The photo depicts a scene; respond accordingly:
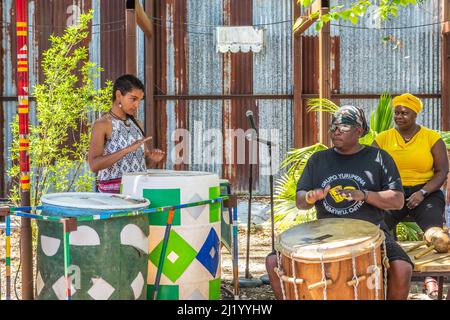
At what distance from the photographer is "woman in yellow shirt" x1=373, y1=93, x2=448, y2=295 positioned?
16.6 ft

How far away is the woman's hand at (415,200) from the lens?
5008mm

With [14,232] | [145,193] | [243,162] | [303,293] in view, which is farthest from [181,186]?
[243,162]

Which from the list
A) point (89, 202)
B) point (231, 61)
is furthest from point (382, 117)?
point (231, 61)

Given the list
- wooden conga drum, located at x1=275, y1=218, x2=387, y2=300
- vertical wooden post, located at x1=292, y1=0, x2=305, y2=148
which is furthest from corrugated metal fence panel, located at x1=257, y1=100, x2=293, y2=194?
wooden conga drum, located at x1=275, y1=218, x2=387, y2=300

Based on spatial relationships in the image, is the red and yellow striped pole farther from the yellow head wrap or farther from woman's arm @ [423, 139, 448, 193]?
woman's arm @ [423, 139, 448, 193]

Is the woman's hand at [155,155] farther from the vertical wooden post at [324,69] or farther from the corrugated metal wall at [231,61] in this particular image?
the corrugated metal wall at [231,61]

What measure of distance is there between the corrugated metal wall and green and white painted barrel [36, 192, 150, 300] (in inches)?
347

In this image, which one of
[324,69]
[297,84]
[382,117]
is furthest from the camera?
[297,84]

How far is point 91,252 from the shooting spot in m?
3.26

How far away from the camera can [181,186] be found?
12.1 ft

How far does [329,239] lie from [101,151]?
1.69 metres

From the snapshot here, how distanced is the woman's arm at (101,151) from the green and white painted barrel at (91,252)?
741mm

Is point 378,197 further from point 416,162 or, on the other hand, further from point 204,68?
point 204,68
